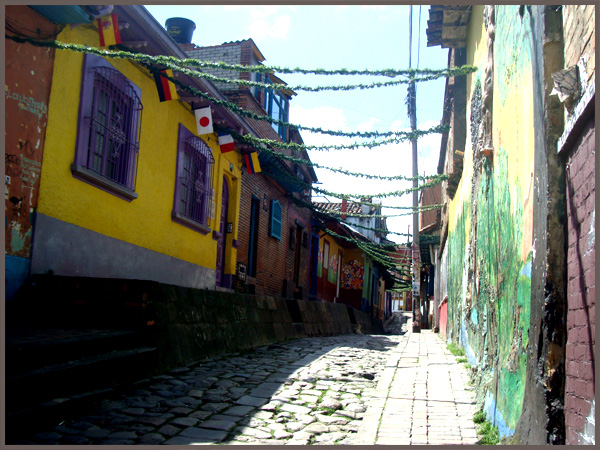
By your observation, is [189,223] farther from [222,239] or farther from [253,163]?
[253,163]

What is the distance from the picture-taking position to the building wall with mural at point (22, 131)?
18.0 feet

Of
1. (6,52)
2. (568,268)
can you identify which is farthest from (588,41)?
(6,52)

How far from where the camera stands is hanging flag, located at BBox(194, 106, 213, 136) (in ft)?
31.3

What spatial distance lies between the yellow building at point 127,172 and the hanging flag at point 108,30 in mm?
224

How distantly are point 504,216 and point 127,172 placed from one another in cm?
546

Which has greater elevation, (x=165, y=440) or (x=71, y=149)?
(x=71, y=149)

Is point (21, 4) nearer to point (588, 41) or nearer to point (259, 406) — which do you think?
point (259, 406)

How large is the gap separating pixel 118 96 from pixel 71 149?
4.82ft

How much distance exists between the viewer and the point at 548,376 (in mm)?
2689

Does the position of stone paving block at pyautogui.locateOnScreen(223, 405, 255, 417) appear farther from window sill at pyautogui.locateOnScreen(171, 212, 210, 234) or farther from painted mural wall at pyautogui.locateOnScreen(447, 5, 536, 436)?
window sill at pyautogui.locateOnScreen(171, 212, 210, 234)

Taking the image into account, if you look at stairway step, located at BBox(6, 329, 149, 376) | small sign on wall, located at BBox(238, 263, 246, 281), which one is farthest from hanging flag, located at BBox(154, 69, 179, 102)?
small sign on wall, located at BBox(238, 263, 246, 281)

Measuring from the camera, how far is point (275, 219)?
1505 centimetres

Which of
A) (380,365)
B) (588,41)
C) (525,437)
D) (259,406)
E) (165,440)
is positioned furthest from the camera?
(380,365)

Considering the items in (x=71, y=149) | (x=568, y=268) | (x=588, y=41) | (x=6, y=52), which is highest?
(x=6, y=52)
